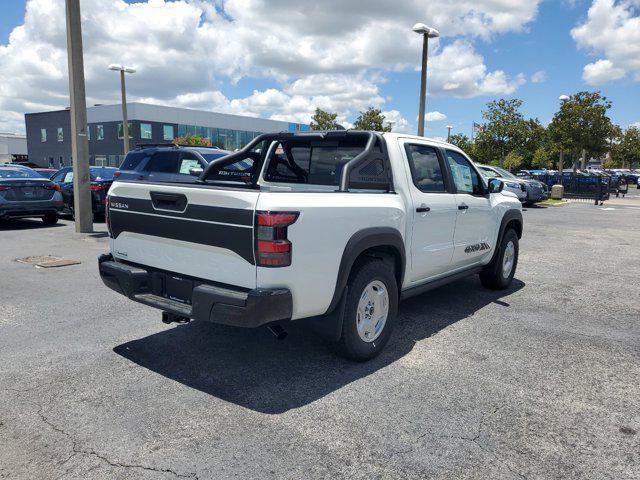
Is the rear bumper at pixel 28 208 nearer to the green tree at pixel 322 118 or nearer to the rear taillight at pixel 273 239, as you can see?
the rear taillight at pixel 273 239

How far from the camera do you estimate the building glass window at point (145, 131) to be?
53625 mm

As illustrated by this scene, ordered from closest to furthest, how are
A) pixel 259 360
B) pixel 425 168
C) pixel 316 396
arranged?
pixel 316 396
pixel 259 360
pixel 425 168

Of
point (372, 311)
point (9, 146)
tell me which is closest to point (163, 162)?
point (372, 311)

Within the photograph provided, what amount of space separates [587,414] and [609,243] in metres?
9.65

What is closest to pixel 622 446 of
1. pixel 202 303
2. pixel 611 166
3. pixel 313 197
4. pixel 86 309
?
pixel 313 197

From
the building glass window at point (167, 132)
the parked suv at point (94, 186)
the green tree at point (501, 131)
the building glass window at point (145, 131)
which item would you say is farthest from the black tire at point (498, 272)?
the building glass window at point (167, 132)

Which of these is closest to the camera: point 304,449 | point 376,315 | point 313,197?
point 304,449

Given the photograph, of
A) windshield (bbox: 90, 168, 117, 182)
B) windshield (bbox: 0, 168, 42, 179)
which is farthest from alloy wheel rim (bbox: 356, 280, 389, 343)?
windshield (bbox: 0, 168, 42, 179)

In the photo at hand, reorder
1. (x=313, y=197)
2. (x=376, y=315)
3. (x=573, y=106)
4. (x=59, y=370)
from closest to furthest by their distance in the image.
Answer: (x=313, y=197), (x=59, y=370), (x=376, y=315), (x=573, y=106)

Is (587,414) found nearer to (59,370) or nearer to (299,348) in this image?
(299,348)

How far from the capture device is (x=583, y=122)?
31.0 meters

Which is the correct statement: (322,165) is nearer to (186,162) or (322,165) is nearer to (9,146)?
(186,162)

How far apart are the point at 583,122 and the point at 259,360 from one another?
106 ft

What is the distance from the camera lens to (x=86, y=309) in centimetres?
565
